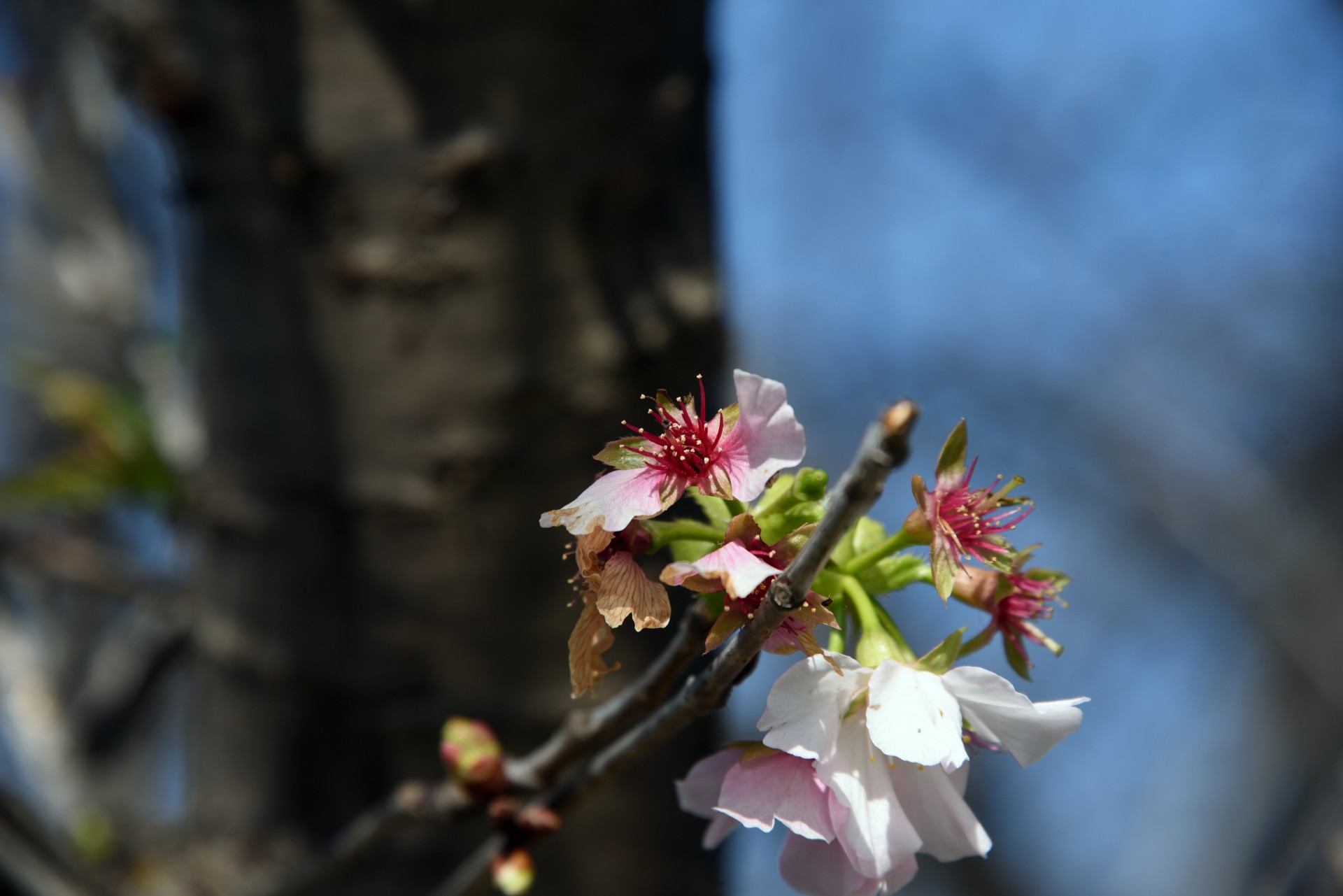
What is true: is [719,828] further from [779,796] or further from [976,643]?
[976,643]

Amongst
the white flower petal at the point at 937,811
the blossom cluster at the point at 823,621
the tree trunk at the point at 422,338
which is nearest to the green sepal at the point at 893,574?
the blossom cluster at the point at 823,621

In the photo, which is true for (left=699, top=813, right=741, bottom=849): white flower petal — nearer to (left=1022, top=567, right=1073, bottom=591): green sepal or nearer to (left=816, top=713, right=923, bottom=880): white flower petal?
(left=816, top=713, right=923, bottom=880): white flower petal

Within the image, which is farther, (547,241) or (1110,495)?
(1110,495)

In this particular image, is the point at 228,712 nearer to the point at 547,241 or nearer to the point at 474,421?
the point at 474,421

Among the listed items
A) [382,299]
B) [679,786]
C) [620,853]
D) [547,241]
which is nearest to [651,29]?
[547,241]

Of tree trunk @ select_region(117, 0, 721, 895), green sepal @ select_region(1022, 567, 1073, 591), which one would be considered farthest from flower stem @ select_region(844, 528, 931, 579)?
tree trunk @ select_region(117, 0, 721, 895)

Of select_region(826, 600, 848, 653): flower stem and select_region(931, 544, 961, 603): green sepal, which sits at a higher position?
select_region(931, 544, 961, 603): green sepal

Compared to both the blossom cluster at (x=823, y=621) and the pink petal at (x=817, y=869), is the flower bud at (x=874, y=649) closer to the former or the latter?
the blossom cluster at (x=823, y=621)
